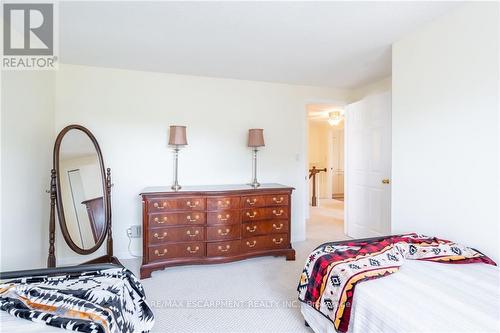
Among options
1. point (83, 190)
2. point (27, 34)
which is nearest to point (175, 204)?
point (83, 190)

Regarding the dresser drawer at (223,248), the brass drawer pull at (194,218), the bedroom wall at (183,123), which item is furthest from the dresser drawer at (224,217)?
the bedroom wall at (183,123)

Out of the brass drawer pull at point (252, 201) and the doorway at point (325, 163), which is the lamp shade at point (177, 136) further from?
the doorway at point (325, 163)

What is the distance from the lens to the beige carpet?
1827mm

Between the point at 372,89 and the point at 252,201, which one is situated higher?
the point at 372,89

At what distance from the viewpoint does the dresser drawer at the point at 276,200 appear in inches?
117

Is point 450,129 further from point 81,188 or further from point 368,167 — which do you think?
point 81,188

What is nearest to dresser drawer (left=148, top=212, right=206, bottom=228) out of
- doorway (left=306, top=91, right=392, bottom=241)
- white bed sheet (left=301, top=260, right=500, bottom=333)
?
white bed sheet (left=301, top=260, right=500, bottom=333)

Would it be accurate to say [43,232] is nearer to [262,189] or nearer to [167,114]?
[167,114]

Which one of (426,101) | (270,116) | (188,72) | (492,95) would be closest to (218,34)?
(188,72)

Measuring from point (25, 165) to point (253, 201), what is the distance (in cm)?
217

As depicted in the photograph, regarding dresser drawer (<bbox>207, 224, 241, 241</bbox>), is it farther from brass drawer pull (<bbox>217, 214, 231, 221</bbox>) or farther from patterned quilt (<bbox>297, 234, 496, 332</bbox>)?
patterned quilt (<bbox>297, 234, 496, 332</bbox>)

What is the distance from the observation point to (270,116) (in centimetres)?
362

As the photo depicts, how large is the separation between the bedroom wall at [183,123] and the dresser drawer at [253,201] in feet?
2.10

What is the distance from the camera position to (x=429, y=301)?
1181mm
